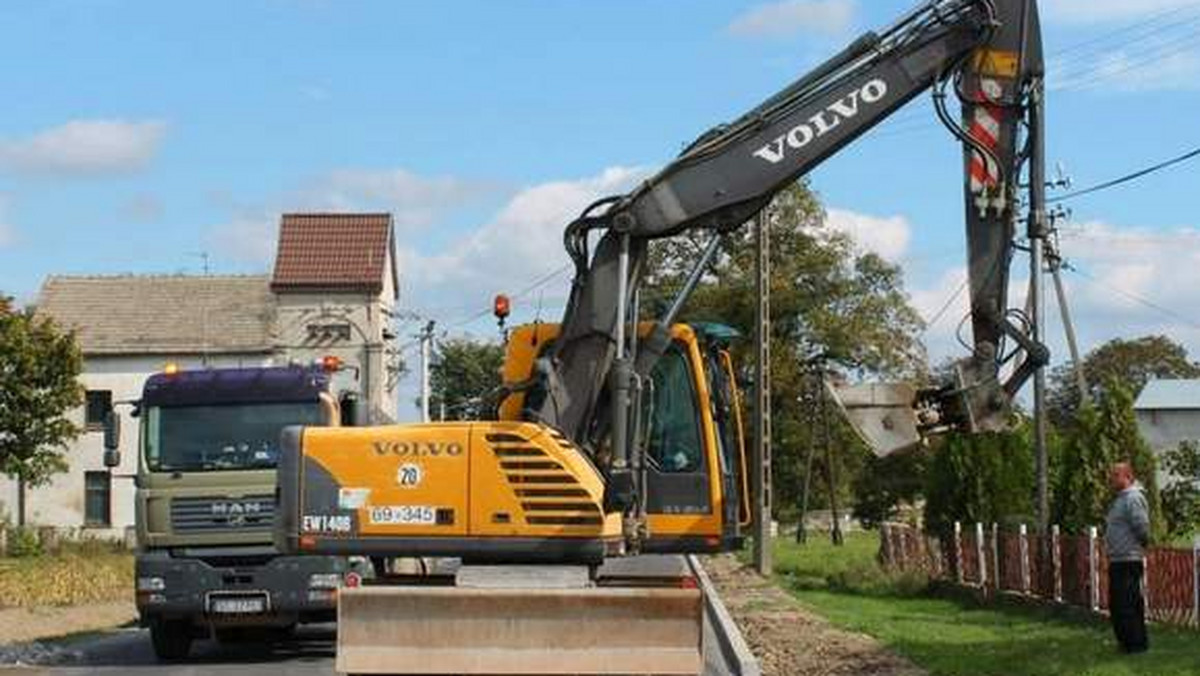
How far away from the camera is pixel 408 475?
12.1 metres

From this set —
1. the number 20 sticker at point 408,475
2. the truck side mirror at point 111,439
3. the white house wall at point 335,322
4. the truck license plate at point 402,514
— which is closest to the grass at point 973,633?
the truck license plate at point 402,514

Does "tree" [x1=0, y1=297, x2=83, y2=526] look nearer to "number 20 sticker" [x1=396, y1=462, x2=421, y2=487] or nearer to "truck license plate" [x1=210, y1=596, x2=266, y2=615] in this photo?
"truck license plate" [x1=210, y1=596, x2=266, y2=615]

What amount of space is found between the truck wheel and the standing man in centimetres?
982

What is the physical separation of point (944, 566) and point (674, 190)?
66.9ft

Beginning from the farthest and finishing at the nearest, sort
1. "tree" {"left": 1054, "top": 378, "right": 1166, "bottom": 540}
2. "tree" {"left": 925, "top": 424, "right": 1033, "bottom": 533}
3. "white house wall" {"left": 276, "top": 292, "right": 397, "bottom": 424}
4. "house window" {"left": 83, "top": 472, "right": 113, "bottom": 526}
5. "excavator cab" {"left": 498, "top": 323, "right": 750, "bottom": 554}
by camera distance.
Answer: "white house wall" {"left": 276, "top": 292, "right": 397, "bottom": 424} < "house window" {"left": 83, "top": 472, "right": 113, "bottom": 526} < "tree" {"left": 925, "top": 424, "right": 1033, "bottom": 533} < "tree" {"left": 1054, "top": 378, "right": 1166, "bottom": 540} < "excavator cab" {"left": 498, "top": 323, "right": 750, "bottom": 554}

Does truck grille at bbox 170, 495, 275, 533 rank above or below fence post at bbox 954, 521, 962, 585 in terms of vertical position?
above

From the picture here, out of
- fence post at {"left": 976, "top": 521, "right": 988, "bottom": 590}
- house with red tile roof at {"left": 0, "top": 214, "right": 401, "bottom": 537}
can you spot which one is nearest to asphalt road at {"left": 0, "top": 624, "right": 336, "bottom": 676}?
fence post at {"left": 976, "top": 521, "right": 988, "bottom": 590}

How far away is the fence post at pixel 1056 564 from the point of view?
79.7 ft

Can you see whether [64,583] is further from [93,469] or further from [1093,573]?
[93,469]

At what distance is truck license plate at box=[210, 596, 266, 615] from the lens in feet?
61.7

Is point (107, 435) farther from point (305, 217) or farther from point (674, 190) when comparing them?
point (305, 217)

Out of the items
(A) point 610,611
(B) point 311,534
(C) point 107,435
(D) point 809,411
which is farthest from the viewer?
(D) point 809,411

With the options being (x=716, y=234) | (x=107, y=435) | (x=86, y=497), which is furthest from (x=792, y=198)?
(x=716, y=234)

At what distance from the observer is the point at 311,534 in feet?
40.2
